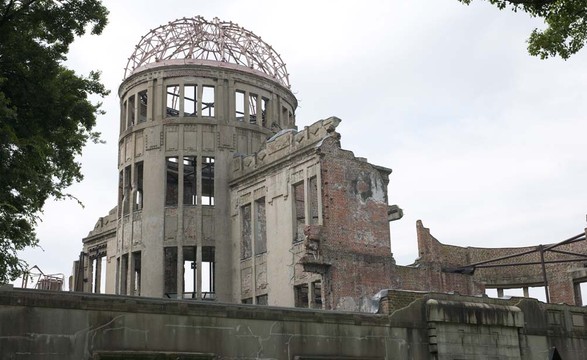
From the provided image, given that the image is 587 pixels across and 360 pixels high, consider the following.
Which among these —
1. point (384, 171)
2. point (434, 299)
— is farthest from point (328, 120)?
point (434, 299)

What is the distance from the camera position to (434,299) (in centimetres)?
1992

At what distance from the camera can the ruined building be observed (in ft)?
104

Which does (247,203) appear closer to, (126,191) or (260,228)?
(260,228)

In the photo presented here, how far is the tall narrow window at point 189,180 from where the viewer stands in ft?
126

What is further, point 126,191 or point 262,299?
point 126,191

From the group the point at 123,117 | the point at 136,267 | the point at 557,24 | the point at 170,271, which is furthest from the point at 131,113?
the point at 557,24

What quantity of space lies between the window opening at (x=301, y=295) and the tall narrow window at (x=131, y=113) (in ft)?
42.4

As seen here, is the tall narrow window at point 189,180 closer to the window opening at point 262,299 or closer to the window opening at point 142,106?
the window opening at point 142,106

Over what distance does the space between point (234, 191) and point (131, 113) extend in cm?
715

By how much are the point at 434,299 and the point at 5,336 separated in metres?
10.6

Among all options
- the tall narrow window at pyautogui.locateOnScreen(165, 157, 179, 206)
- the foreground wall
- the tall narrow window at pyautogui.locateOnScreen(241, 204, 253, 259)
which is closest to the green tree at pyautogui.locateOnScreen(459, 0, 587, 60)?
the foreground wall

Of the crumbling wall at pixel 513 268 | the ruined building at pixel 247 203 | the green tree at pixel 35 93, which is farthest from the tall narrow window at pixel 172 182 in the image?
the green tree at pixel 35 93

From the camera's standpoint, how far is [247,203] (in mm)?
35844

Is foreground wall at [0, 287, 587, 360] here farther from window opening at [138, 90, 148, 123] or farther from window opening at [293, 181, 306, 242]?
window opening at [138, 90, 148, 123]
